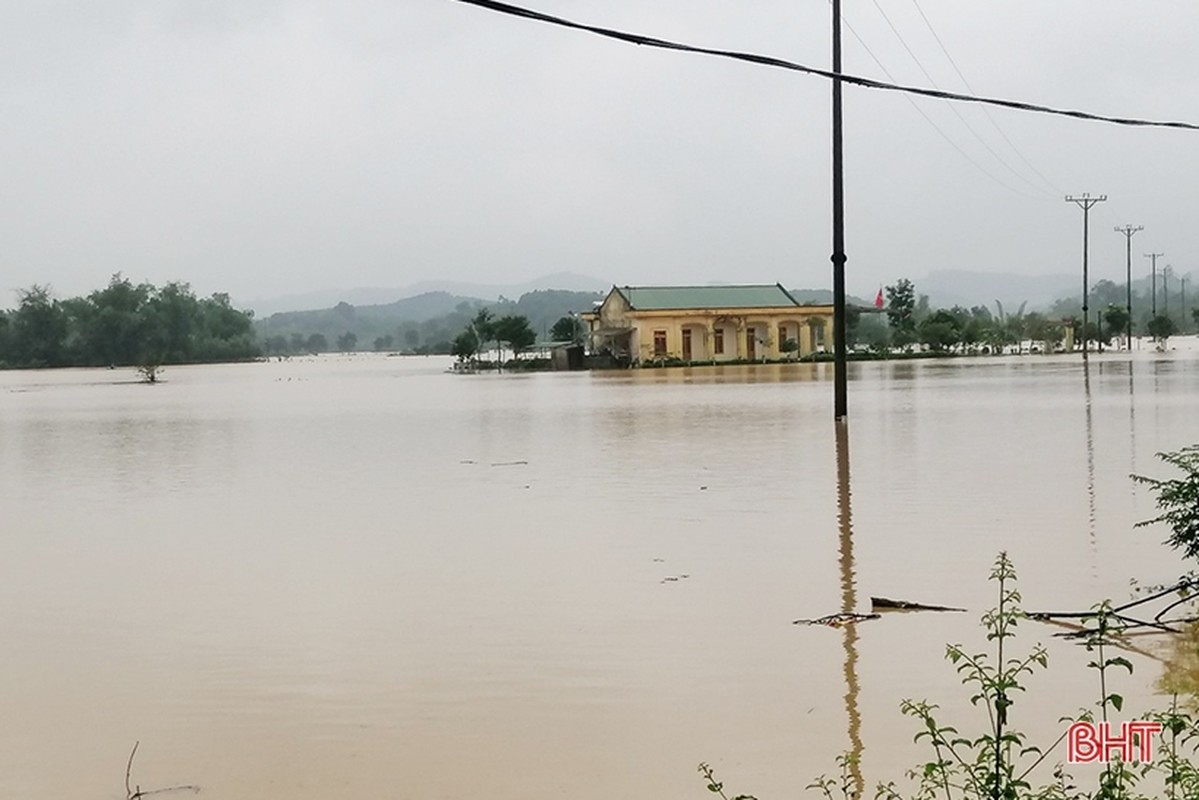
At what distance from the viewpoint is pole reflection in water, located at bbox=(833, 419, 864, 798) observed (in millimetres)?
5026

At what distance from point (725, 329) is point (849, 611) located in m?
62.5

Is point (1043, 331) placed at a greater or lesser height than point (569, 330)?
lesser

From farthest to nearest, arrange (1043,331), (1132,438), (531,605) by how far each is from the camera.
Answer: (1043,331) → (1132,438) → (531,605)

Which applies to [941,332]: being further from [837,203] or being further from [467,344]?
[837,203]

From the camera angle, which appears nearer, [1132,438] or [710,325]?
[1132,438]

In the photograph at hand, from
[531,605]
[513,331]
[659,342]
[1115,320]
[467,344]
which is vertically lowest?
[531,605]

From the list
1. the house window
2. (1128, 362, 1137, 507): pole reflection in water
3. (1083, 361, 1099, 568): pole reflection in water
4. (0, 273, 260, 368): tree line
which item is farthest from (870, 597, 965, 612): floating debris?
(0, 273, 260, 368): tree line

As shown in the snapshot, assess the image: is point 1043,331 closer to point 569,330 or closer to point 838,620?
point 569,330

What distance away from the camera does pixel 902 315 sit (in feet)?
293

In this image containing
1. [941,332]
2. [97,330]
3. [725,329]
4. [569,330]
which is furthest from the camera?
[97,330]

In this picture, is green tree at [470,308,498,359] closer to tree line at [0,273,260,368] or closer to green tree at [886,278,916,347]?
green tree at [886,278,916,347]

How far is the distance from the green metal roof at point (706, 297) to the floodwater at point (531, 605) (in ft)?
164

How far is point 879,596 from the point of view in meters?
8.06

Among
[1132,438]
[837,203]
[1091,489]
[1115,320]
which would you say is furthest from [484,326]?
[1091,489]
